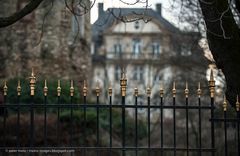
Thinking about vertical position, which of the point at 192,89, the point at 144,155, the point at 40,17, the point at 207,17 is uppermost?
the point at 40,17

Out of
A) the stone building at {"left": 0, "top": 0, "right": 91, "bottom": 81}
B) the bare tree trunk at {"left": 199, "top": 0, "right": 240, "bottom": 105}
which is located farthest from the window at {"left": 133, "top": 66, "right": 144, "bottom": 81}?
the bare tree trunk at {"left": 199, "top": 0, "right": 240, "bottom": 105}

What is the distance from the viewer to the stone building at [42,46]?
75.8ft

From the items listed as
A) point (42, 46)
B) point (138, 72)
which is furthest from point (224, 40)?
point (138, 72)

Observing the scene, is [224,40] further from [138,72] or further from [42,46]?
[138,72]

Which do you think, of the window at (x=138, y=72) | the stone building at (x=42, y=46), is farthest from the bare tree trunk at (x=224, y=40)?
the window at (x=138, y=72)

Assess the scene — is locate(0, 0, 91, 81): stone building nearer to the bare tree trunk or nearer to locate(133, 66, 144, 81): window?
the bare tree trunk

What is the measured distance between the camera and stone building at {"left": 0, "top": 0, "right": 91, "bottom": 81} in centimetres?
2311

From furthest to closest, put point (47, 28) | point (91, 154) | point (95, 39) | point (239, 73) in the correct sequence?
point (95, 39) → point (47, 28) → point (91, 154) → point (239, 73)

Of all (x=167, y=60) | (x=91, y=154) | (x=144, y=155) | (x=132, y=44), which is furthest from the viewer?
(x=132, y=44)

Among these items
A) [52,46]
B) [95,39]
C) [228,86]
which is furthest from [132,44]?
[228,86]

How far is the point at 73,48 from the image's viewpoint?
2475 centimetres

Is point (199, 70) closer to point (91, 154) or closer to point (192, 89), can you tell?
point (192, 89)

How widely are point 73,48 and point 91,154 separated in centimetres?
902

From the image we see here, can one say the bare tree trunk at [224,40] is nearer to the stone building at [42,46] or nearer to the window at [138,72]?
the stone building at [42,46]
